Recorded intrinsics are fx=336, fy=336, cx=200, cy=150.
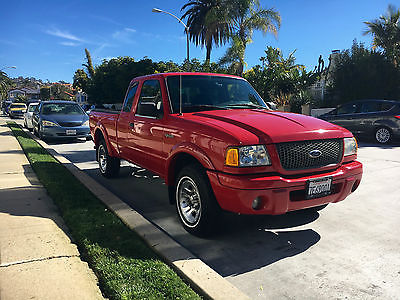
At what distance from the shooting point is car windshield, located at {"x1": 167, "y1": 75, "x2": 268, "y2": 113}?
4.39 m

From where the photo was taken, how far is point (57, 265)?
9.93ft

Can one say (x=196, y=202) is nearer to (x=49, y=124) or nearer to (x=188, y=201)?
(x=188, y=201)

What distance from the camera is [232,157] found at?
3193mm

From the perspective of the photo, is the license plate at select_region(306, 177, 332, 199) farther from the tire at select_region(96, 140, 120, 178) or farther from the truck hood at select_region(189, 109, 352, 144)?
the tire at select_region(96, 140, 120, 178)

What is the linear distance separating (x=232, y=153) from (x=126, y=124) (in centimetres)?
267

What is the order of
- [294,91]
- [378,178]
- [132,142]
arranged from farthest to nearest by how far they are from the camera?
[294,91], [378,178], [132,142]

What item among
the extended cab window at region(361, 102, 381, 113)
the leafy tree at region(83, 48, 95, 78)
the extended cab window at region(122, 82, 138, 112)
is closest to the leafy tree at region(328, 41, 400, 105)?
the extended cab window at region(361, 102, 381, 113)

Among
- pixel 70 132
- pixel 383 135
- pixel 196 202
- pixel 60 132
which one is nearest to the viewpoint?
pixel 196 202

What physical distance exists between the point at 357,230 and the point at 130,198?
10.6 feet

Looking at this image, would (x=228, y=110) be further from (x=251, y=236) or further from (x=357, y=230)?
(x=357, y=230)

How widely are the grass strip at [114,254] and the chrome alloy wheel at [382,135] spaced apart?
983cm

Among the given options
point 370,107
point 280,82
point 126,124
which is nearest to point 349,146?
point 126,124

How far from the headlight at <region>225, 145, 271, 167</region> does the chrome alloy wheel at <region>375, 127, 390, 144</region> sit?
9.53 metres

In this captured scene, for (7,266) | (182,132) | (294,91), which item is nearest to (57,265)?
(7,266)
